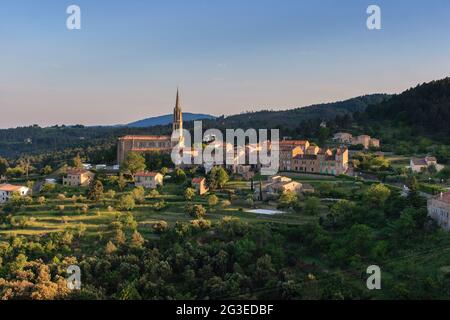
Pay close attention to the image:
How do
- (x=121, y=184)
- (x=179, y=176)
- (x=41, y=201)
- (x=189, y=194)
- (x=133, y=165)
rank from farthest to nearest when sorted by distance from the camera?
(x=133, y=165), (x=179, y=176), (x=121, y=184), (x=41, y=201), (x=189, y=194)

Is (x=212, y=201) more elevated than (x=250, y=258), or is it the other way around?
(x=212, y=201)

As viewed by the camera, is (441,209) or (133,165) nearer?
(441,209)

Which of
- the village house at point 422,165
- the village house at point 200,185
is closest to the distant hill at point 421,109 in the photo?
the village house at point 422,165

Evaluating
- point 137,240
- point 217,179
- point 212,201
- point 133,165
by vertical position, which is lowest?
point 137,240

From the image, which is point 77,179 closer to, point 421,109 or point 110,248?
point 110,248

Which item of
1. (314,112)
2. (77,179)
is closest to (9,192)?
(77,179)

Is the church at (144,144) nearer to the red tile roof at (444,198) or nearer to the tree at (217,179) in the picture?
the tree at (217,179)

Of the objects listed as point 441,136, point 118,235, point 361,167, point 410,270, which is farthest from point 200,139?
point 410,270
